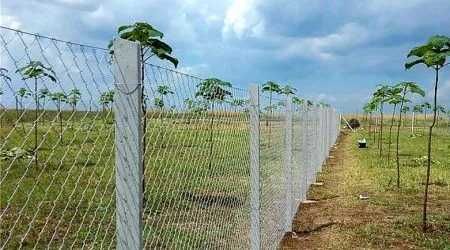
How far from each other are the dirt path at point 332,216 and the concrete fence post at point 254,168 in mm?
2322

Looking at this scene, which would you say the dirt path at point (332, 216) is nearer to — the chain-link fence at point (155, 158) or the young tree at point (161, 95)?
the chain-link fence at point (155, 158)

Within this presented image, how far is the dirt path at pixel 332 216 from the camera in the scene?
7.53 m

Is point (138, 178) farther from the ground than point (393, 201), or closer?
farther from the ground

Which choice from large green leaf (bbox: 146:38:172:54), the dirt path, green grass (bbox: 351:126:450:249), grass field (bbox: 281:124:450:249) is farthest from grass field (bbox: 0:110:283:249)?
large green leaf (bbox: 146:38:172:54)

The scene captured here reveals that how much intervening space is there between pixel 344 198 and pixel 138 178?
9.20m

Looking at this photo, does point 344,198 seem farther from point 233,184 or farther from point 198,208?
point 198,208

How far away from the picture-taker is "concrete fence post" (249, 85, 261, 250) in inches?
196

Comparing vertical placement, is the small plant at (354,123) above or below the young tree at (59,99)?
above

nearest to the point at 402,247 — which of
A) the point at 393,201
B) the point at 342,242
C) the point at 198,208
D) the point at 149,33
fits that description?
the point at 342,242

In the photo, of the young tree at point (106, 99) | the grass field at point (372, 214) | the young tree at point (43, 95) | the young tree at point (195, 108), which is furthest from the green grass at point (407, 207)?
the young tree at point (43, 95)

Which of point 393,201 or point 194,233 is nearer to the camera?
point 194,233

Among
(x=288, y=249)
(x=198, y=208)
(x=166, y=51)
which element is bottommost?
(x=288, y=249)

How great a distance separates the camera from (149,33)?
8.50 m

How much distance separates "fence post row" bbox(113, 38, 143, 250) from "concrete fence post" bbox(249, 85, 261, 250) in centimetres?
278
